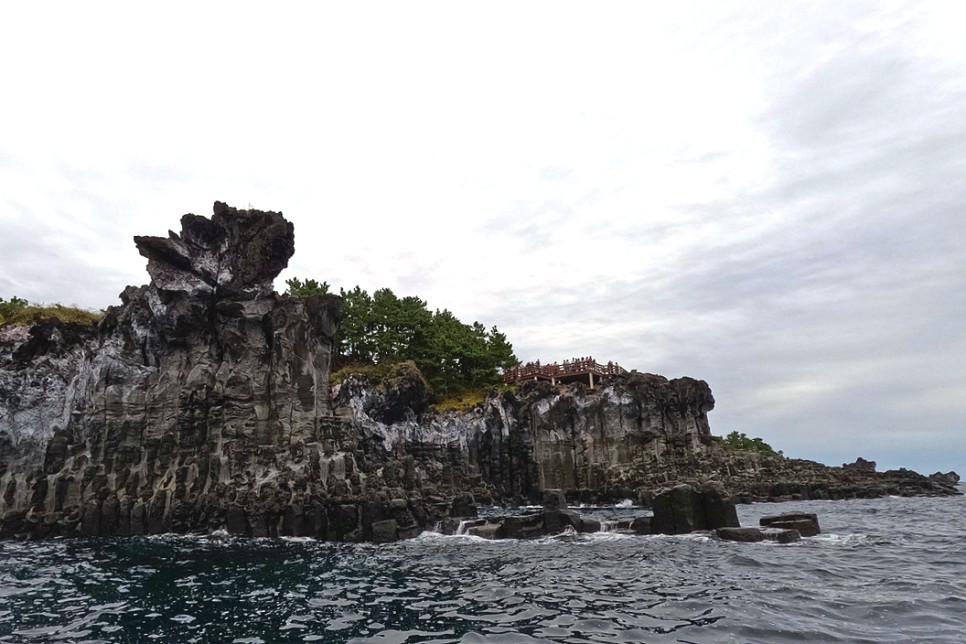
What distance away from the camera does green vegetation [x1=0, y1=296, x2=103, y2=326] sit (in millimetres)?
54281

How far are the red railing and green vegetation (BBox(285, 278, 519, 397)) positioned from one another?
3.09m

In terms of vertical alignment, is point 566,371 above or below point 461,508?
above

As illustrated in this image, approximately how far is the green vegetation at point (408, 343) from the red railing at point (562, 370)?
3095 mm

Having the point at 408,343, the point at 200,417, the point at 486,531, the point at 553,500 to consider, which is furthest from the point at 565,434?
the point at 200,417

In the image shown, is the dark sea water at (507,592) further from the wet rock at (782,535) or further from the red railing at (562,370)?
the red railing at (562,370)

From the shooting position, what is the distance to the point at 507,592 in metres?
20.1

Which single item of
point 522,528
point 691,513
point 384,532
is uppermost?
point 691,513

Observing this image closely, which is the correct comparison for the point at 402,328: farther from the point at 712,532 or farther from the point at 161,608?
the point at 161,608

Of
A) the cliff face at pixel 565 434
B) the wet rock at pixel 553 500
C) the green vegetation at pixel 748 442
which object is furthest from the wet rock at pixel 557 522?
the green vegetation at pixel 748 442

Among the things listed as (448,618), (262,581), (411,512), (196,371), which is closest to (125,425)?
(196,371)

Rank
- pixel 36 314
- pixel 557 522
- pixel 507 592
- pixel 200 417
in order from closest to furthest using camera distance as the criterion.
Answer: pixel 507 592 < pixel 557 522 < pixel 200 417 < pixel 36 314

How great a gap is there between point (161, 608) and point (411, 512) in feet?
70.9

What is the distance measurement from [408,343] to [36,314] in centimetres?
5079

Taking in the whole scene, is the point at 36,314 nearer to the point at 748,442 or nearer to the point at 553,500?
the point at 553,500
